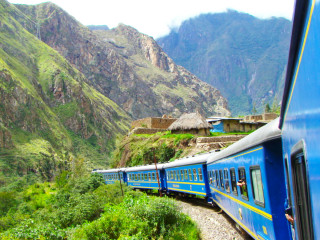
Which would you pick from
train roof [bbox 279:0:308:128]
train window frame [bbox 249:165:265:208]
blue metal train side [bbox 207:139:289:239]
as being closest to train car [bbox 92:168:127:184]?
blue metal train side [bbox 207:139:289:239]

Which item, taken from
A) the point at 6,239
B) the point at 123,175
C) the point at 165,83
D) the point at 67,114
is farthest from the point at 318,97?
the point at 165,83

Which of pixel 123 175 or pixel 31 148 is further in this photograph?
pixel 31 148

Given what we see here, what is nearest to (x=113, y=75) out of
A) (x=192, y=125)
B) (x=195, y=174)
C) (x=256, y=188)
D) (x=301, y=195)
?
(x=192, y=125)

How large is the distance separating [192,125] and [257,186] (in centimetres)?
3362

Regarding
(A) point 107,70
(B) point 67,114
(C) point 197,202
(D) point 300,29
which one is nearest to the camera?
(D) point 300,29

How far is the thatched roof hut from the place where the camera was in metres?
39.2

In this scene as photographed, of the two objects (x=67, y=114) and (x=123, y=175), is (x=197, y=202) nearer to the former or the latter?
(x=123, y=175)

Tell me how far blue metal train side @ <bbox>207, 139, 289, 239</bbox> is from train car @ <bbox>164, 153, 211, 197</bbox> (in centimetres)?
709

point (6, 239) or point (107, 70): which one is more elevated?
point (107, 70)

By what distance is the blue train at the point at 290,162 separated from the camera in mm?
2320

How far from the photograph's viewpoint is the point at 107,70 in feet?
522

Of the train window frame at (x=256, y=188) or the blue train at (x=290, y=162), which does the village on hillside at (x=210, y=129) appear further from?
the train window frame at (x=256, y=188)

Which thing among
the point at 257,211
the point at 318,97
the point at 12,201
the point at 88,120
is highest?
Answer: the point at 88,120

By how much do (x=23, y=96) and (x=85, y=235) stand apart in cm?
8338
